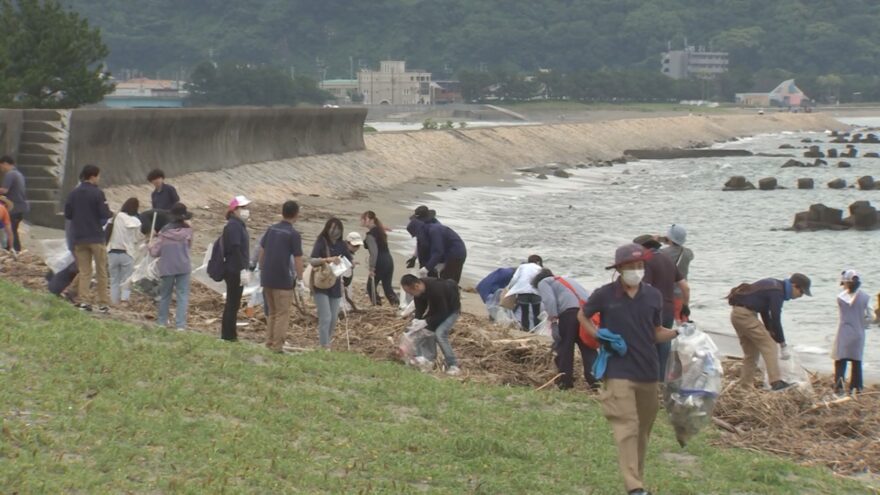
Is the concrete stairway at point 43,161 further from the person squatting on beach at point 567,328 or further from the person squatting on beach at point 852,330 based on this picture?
the person squatting on beach at point 852,330

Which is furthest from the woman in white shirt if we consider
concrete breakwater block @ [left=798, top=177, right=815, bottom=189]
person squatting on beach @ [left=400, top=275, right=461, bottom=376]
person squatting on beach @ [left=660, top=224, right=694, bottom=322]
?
concrete breakwater block @ [left=798, top=177, right=815, bottom=189]

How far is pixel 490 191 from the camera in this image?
45750mm

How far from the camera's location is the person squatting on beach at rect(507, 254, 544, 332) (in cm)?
1426

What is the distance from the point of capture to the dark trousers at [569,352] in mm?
12117

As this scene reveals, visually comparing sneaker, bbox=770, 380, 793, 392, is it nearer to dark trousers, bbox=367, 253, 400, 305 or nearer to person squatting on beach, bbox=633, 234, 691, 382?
person squatting on beach, bbox=633, 234, 691, 382

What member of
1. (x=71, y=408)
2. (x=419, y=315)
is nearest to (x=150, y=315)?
(x=419, y=315)

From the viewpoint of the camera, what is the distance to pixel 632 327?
8.62 m

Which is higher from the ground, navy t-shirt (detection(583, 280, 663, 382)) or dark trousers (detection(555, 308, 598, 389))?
navy t-shirt (detection(583, 280, 663, 382))

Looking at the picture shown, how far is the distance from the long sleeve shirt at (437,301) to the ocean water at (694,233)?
18.3ft

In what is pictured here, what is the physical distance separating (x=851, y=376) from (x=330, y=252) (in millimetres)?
4717

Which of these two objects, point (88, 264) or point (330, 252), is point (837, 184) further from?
point (88, 264)

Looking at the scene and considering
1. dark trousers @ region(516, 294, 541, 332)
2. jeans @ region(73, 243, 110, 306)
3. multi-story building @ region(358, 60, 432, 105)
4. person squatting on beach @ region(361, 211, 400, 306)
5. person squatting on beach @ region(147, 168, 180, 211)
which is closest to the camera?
jeans @ region(73, 243, 110, 306)

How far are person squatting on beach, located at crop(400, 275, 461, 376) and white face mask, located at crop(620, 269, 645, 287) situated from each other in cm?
412

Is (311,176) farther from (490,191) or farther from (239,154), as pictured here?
(490,191)
